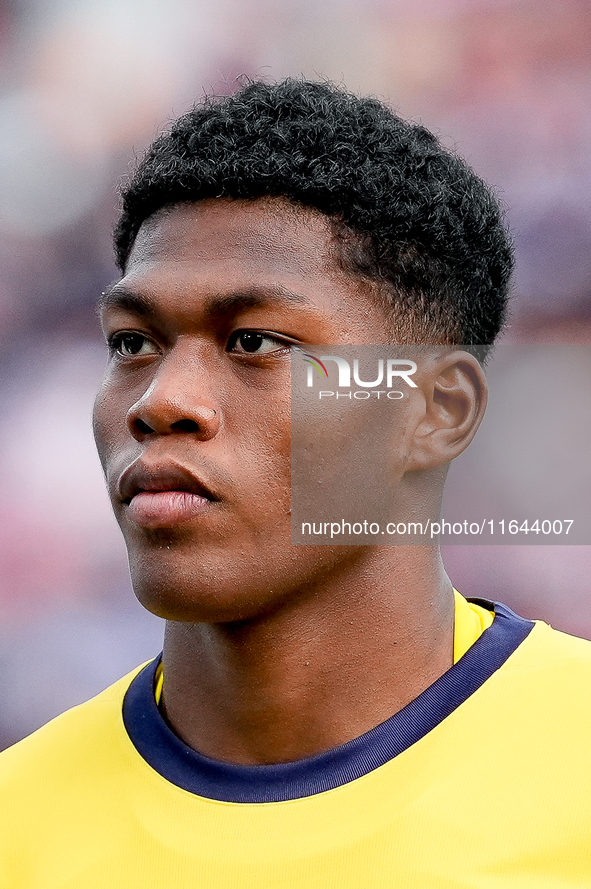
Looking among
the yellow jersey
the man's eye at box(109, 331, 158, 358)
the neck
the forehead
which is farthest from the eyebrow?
the yellow jersey

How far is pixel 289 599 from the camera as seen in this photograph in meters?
1.31

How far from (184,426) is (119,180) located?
186 cm

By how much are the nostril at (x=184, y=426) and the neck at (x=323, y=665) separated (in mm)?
249

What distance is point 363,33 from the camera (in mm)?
3293

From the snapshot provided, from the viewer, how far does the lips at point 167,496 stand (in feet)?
3.99

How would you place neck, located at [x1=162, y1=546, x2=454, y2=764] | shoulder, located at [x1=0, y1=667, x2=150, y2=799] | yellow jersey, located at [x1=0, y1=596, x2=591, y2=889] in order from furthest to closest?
shoulder, located at [x1=0, y1=667, x2=150, y2=799]
neck, located at [x1=162, y1=546, x2=454, y2=764]
yellow jersey, located at [x1=0, y1=596, x2=591, y2=889]

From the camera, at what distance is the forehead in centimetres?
129

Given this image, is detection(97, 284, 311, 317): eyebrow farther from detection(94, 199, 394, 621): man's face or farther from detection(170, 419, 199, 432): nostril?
detection(170, 419, 199, 432): nostril

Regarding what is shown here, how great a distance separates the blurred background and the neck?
1683mm

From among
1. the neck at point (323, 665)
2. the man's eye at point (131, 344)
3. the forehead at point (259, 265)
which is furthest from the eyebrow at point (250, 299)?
the neck at point (323, 665)

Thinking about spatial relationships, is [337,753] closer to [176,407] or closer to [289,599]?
[289,599]

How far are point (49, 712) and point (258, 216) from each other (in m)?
2.02

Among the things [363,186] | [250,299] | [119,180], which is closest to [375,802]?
[250,299]

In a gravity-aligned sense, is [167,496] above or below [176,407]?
below
